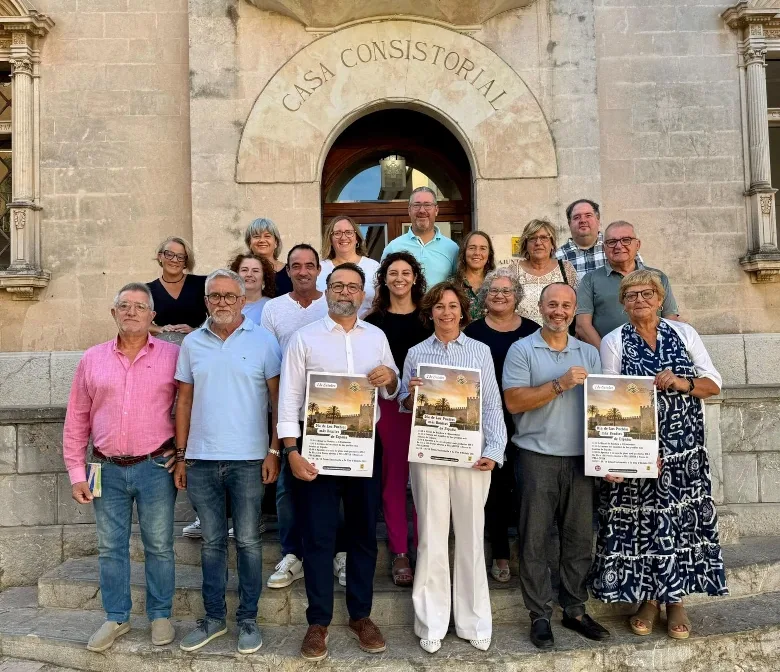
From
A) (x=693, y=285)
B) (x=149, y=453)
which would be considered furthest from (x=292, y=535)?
(x=693, y=285)

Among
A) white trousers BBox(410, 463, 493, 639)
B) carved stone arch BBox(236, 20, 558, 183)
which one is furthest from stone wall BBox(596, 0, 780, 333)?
white trousers BBox(410, 463, 493, 639)

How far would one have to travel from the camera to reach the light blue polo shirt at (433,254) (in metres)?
5.41

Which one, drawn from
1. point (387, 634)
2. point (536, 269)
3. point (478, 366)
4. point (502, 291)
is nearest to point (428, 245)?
point (536, 269)

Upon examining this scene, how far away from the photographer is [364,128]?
9977 millimetres

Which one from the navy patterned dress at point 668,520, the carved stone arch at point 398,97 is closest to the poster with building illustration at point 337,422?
the navy patterned dress at point 668,520

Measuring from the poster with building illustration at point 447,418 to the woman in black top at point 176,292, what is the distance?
7.41 feet

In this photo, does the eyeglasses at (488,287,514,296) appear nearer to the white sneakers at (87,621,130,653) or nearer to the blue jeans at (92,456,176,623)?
the blue jeans at (92,456,176,623)

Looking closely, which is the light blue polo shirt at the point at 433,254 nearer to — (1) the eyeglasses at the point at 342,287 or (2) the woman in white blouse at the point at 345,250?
(2) the woman in white blouse at the point at 345,250

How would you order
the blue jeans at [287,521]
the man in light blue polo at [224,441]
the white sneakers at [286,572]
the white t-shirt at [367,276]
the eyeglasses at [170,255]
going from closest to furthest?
the man in light blue polo at [224,441] → the white sneakers at [286,572] → the blue jeans at [287,521] → the white t-shirt at [367,276] → the eyeglasses at [170,255]

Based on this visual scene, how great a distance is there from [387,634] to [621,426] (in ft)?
6.54

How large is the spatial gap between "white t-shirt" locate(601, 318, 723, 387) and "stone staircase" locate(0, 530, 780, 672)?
1.63 meters

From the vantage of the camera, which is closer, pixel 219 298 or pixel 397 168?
pixel 219 298

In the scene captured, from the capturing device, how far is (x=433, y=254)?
5445mm

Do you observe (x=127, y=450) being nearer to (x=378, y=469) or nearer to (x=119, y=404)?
(x=119, y=404)
